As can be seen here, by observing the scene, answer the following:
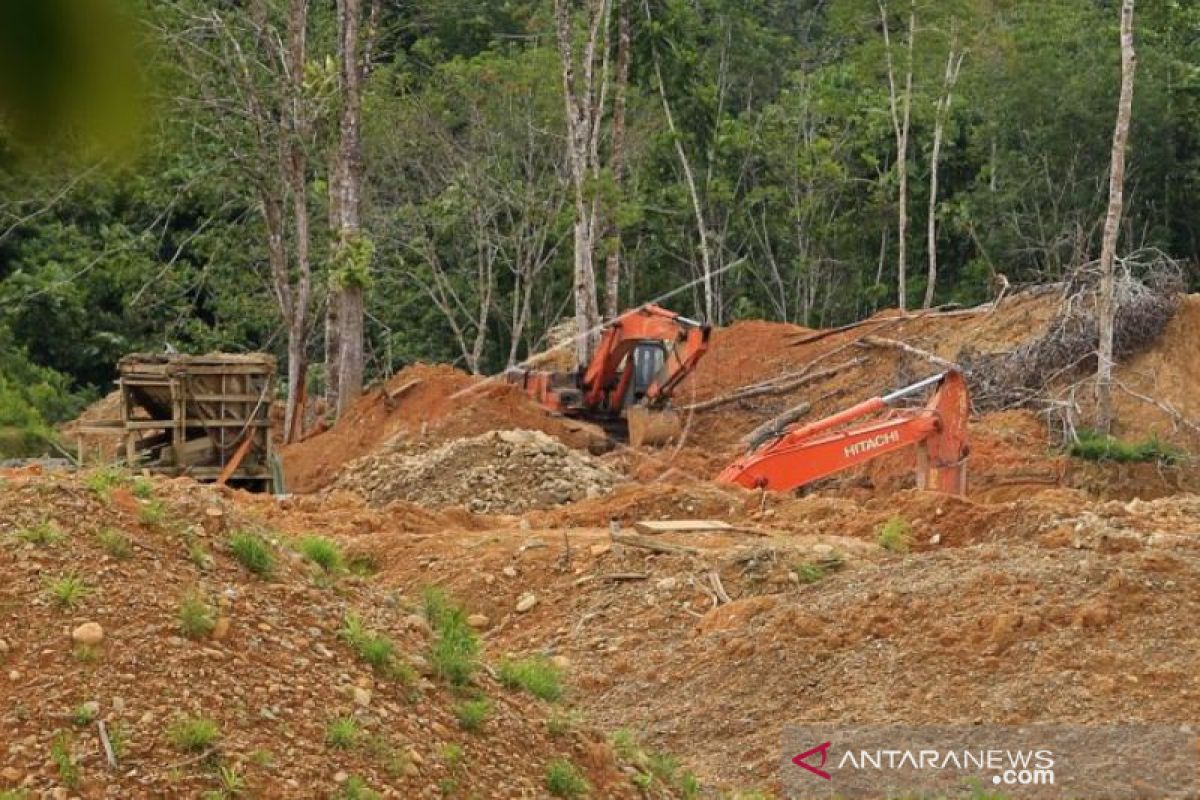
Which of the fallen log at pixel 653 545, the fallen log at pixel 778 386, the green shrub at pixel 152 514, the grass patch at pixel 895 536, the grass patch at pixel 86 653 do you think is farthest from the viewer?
the fallen log at pixel 778 386

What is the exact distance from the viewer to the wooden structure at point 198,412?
1989cm

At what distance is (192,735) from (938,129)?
3582 cm

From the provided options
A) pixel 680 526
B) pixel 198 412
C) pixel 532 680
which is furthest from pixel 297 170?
pixel 532 680

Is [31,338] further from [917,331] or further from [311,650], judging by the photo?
[311,650]

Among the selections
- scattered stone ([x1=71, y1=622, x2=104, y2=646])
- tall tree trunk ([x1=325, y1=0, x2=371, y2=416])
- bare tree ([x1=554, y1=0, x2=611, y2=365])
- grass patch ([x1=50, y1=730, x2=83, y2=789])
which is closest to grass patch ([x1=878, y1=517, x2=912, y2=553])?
scattered stone ([x1=71, y1=622, x2=104, y2=646])

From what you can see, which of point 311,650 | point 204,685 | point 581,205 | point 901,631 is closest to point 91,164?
point 204,685

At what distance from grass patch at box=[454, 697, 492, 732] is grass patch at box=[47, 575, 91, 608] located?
1.38 m

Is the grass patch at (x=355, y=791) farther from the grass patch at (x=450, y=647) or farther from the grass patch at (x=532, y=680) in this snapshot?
the grass patch at (x=532, y=680)

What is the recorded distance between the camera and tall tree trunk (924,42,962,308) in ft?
131

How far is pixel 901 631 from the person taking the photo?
37.0 feet

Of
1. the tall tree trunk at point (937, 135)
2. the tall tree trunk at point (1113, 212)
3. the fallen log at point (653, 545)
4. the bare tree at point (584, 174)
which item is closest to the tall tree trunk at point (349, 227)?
the bare tree at point (584, 174)

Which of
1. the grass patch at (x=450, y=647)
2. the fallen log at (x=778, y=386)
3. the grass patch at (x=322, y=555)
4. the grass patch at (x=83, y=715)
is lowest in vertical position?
the fallen log at (x=778, y=386)

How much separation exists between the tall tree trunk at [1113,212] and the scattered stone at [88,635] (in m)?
19.3

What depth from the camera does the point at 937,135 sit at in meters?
40.6
